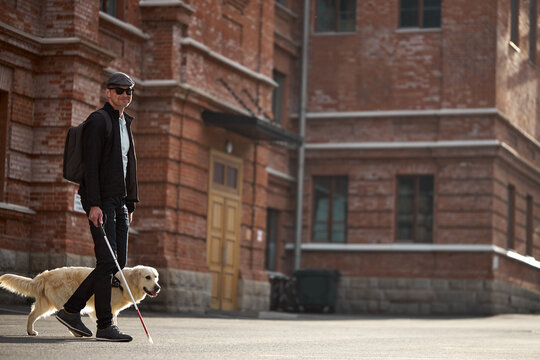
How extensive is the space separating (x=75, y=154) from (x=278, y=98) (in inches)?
Result: 931

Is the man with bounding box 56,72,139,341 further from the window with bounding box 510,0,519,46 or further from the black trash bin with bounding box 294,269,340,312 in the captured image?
the window with bounding box 510,0,519,46

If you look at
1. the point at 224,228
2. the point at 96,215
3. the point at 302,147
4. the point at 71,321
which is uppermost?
the point at 302,147

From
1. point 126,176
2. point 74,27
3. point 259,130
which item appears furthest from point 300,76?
point 126,176

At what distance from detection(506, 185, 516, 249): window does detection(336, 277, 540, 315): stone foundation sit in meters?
1.57

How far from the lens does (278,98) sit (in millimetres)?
33344

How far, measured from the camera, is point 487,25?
3216 centimetres

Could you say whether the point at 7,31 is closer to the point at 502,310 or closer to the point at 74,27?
the point at 74,27

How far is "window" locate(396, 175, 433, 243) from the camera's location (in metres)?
32.3

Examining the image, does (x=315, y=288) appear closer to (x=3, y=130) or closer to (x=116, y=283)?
(x=3, y=130)

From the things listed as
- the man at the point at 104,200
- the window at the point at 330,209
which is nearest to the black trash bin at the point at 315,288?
the window at the point at 330,209

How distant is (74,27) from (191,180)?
4962mm

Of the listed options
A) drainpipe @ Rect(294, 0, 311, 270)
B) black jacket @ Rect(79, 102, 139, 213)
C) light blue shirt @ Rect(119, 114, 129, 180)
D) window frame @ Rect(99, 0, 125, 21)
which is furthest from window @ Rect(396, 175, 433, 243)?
black jacket @ Rect(79, 102, 139, 213)

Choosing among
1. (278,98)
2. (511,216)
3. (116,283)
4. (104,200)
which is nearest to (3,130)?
(116,283)

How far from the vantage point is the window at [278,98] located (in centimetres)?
3312
